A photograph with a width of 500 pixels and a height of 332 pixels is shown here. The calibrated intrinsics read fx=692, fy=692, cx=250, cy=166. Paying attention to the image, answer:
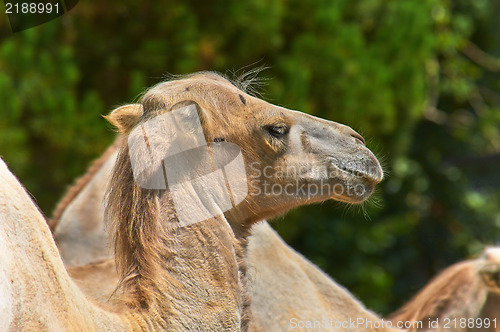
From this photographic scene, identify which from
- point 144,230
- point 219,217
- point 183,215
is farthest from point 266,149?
point 144,230

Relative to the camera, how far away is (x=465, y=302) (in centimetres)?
389

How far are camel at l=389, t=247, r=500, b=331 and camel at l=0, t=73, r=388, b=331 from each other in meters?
1.20

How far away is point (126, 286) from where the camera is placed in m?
2.56

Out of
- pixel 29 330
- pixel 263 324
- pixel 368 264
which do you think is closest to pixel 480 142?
pixel 368 264

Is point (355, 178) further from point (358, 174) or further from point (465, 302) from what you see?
point (465, 302)

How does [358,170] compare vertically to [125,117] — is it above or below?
below

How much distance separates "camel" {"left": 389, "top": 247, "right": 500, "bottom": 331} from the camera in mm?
3857

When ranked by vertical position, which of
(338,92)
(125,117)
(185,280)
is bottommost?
(338,92)

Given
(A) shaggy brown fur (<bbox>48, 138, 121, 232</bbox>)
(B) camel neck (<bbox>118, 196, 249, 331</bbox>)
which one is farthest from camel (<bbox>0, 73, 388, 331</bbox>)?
(A) shaggy brown fur (<bbox>48, 138, 121, 232</bbox>)

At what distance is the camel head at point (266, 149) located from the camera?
2838mm

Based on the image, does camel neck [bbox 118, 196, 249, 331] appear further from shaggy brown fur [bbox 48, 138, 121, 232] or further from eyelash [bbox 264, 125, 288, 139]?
shaggy brown fur [bbox 48, 138, 121, 232]

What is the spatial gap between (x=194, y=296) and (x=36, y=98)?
390 centimetres

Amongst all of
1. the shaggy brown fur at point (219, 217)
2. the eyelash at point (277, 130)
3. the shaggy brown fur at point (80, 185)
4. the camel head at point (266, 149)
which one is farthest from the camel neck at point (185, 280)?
the shaggy brown fur at point (80, 185)

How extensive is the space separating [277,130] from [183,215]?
2.00ft
